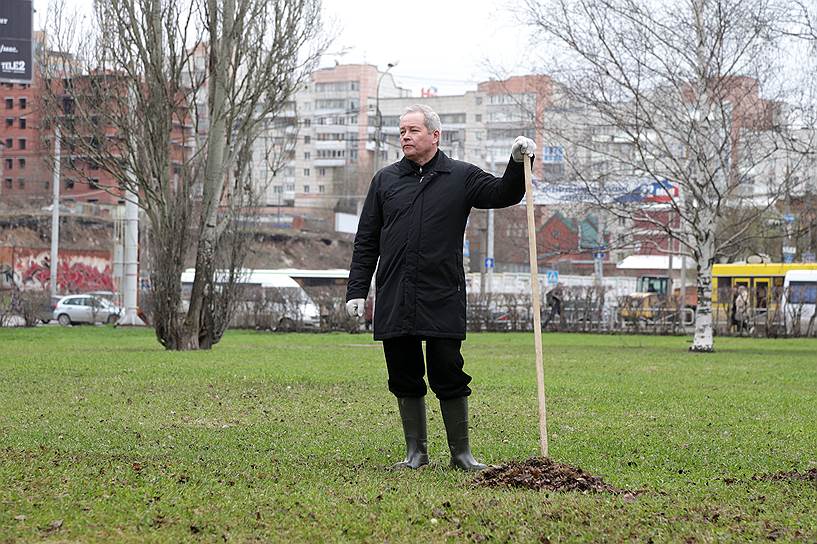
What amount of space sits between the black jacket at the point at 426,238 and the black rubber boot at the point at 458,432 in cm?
44

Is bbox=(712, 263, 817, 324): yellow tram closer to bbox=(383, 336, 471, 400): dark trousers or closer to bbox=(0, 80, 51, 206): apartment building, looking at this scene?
bbox=(383, 336, 471, 400): dark trousers

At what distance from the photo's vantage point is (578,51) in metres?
25.7

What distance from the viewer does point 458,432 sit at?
23.4 feet

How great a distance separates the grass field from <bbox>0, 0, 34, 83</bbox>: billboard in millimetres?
7246

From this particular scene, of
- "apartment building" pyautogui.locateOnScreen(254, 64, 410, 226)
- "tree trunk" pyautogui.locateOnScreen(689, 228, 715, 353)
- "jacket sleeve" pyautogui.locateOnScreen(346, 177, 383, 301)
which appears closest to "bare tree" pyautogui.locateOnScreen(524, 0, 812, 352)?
"tree trunk" pyautogui.locateOnScreen(689, 228, 715, 353)

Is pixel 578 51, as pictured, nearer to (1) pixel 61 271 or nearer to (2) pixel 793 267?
(2) pixel 793 267

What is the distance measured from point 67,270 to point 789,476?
64.4 m

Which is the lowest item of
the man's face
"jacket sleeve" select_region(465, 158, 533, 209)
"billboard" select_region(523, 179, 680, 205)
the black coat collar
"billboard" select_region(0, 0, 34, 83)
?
"jacket sleeve" select_region(465, 158, 533, 209)

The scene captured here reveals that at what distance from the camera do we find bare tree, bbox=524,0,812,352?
25.6 m

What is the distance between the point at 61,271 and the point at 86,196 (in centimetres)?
3236

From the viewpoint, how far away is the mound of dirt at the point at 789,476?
6.75 meters

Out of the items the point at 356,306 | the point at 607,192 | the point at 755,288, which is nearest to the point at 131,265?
the point at 607,192

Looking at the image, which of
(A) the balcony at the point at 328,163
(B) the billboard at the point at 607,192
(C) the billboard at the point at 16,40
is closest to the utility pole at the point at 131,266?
(C) the billboard at the point at 16,40

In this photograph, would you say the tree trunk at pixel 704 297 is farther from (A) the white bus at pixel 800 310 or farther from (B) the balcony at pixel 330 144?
(B) the balcony at pixel 330 144
